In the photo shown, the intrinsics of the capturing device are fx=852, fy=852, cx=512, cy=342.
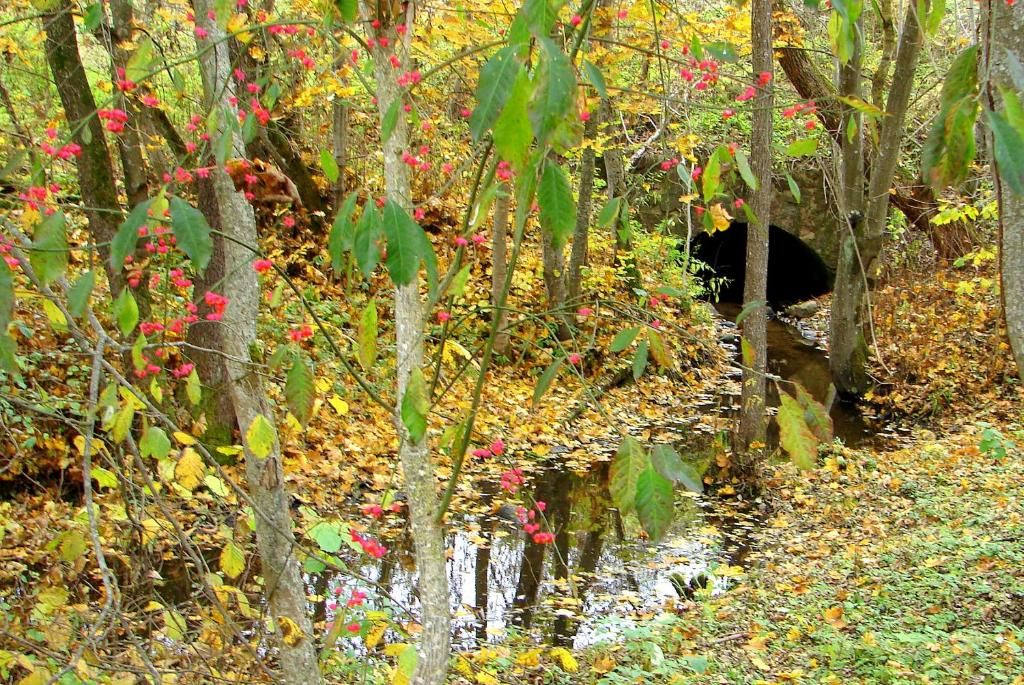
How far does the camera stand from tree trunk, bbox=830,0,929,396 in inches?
392

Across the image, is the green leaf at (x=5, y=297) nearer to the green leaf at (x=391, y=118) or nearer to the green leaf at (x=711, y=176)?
the green leaf at (x=391, y=118)

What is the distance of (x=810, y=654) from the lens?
4.93m

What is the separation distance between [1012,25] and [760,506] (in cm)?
659

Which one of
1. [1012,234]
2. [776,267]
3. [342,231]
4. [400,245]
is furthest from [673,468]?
[776,267]

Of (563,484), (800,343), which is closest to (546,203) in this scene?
(563,484)

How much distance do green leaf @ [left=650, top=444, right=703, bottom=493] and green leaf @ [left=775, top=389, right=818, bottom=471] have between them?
0.65 ft

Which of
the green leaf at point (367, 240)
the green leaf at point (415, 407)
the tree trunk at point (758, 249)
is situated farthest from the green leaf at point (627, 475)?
the tree trunk at point (758, 249)

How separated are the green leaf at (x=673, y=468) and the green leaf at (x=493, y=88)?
0.57m

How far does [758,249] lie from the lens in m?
8.92

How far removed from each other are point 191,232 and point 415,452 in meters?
1.45

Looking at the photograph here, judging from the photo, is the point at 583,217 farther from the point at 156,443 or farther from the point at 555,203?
the point at 555,203

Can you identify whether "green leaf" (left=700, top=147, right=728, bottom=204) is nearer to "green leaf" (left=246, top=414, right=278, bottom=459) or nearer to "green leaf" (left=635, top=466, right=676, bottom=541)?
"green leaf" (left=635, top=466, right=676, bottom=541)

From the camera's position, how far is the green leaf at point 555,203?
1181 millimetres

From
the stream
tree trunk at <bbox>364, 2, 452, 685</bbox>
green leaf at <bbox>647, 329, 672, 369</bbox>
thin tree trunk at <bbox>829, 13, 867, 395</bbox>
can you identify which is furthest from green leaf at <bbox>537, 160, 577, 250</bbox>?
thin tree trunk at <bbox>829, 13, 867, 395</bbox>
